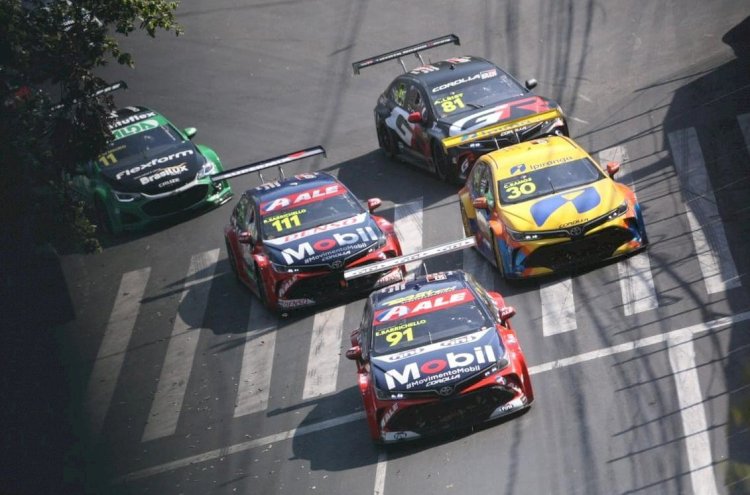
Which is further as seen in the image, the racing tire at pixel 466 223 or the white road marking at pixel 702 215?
the racing tire at pixel 466 223

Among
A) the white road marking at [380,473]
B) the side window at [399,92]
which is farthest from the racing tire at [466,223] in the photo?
the white road marking at [380,473]

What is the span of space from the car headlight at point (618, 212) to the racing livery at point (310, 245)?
3.12 metres

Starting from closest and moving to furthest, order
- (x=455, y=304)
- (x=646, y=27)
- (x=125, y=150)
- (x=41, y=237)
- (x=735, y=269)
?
(x=455, y=304) < (x=735, y=269) < (x=41, y=237) < (x=125, y=150) < (x=646, y=27)

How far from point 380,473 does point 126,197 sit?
11.6 metres

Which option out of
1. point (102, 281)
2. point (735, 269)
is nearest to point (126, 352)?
point (102, 281)

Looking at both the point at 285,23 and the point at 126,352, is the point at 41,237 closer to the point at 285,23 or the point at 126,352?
the point at 126,352

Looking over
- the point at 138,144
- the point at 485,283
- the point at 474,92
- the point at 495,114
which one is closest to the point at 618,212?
the point at 485,283

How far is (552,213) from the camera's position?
61.3 feet

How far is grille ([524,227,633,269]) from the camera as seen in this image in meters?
18.6

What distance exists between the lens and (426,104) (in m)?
24.3

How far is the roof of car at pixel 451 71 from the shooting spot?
24594mm

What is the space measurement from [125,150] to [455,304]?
11.3 m

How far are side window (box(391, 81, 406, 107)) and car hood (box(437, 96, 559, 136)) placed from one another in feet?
6.48

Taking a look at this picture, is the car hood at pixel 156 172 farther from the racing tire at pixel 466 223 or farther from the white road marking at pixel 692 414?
the white road marking at pixel 692 414
